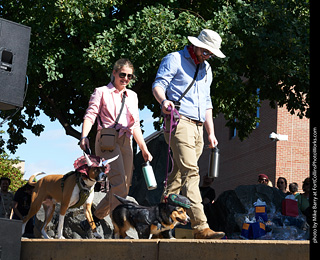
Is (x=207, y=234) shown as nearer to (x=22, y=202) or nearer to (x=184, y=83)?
(x=184, y=83)

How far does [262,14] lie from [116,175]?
377 inches

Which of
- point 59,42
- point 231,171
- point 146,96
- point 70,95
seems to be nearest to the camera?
point 59,42

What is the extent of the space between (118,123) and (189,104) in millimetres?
1037

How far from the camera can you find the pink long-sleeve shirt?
7.25 meters

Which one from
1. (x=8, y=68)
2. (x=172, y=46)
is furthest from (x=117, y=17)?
(x=8, y=68)

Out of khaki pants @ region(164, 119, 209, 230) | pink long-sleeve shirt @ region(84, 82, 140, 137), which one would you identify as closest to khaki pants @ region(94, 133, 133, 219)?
pink long-sleeve shirt @ region(84, 82, 140, 137)

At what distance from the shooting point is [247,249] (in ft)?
16.4

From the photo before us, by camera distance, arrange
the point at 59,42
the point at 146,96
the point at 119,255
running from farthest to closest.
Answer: the point at 146,96 → the point at 59,42 → the point at 119,255

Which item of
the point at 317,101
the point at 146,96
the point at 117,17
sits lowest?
the point at 317,101

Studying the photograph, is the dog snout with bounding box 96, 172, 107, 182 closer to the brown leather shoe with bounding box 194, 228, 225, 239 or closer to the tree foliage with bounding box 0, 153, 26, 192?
the brown leather shoe with bounding box 194, 228, 225, 239

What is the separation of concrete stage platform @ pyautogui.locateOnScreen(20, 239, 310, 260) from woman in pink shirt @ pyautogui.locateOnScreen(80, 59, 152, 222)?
1.42 meters

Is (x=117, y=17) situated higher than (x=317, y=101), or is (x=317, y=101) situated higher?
(x=117, y=17)

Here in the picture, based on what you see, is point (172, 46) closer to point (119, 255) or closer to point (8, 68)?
point (8, 68)

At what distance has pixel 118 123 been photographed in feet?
23.8
